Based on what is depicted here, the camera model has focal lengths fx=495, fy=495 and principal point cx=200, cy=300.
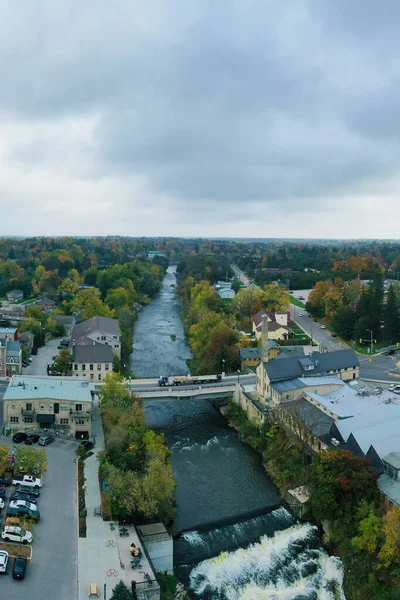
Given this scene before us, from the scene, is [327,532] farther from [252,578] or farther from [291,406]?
[291,406]

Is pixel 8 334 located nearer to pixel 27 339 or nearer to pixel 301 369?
pixel 27 339

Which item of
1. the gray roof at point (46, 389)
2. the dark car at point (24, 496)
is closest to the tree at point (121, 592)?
the dark car at point (24, 496)

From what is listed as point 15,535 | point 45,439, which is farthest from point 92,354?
point 15,535

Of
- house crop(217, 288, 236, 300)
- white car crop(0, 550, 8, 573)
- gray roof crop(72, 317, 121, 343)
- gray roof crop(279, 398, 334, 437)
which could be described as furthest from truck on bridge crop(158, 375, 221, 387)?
house crop(217, 288, 236, 300)

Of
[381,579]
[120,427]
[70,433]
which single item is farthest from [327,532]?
[70,433]

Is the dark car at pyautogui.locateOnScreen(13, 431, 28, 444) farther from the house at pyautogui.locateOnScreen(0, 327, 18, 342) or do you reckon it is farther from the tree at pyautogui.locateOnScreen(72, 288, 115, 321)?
the tree at pyautogui.locateOnScreen(72, 288, 115, 321)
